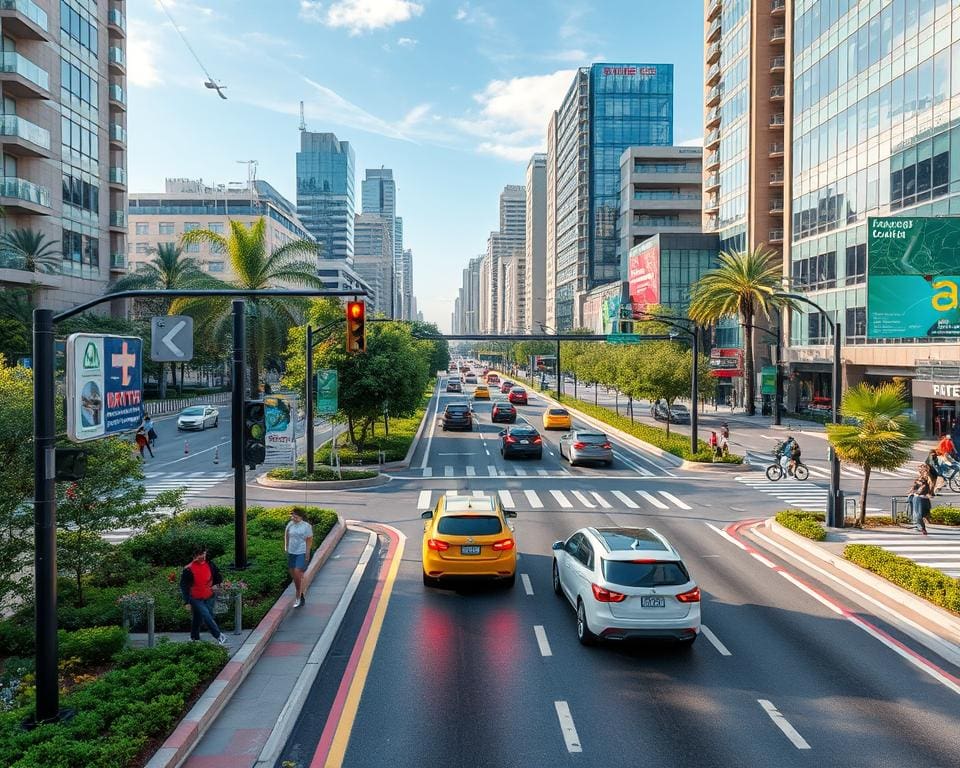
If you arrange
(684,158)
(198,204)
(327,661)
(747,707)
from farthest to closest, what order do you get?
(198,204) → (684,158) → (327,661) → (747,707)

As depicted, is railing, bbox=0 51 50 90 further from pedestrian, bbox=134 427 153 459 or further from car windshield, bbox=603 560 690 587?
car windshield, bbox=603 560 690 587

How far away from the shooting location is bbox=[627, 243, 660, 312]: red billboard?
93.9 m

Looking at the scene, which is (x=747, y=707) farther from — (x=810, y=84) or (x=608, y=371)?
(x=810, y=84)

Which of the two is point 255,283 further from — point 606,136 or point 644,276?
point 606,136

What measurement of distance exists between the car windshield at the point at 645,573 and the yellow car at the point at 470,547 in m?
3.45

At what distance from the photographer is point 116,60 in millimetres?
66688

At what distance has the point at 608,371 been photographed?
2454 inches

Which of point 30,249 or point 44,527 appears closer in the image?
point 44,527

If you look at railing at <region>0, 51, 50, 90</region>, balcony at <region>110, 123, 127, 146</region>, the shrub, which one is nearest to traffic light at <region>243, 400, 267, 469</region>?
the shrub

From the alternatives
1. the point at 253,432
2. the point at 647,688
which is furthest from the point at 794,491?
the point at 253,432

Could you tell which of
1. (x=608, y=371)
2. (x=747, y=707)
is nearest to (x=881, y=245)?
(x=747, y=707)

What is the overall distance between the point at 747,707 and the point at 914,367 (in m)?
44.1

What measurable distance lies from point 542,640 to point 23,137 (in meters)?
53.4

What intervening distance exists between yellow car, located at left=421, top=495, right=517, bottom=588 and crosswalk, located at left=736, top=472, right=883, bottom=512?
13.9 m
